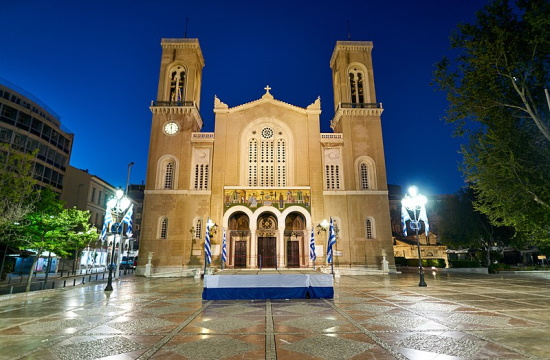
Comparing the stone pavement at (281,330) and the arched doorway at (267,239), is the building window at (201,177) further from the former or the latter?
the stone pavement at (281,330)

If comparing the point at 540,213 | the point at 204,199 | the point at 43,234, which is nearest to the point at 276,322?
the point at 43,234

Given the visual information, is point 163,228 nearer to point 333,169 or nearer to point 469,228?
point 333,169

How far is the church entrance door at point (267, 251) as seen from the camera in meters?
30.8

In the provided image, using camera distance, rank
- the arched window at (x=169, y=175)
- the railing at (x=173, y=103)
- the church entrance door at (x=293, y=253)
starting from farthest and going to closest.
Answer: the railing at (x=173, y=103)
the arched window at (x=169, y=175)
the church entrance door at (x=293, y=253)

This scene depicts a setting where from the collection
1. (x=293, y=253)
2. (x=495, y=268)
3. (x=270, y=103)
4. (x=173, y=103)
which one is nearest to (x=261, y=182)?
(x=293, y=253)

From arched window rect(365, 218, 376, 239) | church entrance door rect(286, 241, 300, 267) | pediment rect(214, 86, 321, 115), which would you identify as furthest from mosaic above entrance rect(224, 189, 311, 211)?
pediment rect(214, 86, 321, 115)

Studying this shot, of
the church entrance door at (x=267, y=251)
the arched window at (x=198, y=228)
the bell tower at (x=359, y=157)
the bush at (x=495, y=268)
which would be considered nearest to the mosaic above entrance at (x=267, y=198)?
the arched window at (x=198, y=228)

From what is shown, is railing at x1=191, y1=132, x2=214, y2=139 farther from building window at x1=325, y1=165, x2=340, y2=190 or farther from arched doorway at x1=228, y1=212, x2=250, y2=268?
building window at x1=325, y1=165, x2=340, y2=190

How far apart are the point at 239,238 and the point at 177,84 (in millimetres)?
19040

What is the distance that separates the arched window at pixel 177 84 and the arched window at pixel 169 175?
7889 millimetres

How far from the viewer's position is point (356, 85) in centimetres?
3634

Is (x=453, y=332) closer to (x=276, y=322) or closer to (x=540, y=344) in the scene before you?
(x=540, y=344)

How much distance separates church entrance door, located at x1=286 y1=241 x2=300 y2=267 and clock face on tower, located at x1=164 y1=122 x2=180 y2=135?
1693 centimetres

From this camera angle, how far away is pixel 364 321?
28.1 ft
